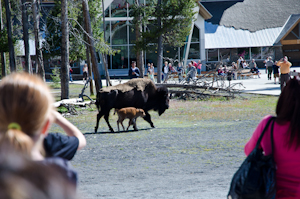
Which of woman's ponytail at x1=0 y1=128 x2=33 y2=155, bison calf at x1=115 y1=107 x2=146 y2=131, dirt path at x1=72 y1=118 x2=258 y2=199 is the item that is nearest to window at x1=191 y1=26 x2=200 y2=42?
dirt path at x1=72 y1=118 x2=258 y2=199

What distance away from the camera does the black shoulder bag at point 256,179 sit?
268 centimetres

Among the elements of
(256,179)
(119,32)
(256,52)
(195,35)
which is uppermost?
(119,32)

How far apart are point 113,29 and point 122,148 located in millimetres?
35183

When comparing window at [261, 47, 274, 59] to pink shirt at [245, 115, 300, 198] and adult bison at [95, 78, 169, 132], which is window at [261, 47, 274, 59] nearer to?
adult bison at [95, 78, 169, 132]

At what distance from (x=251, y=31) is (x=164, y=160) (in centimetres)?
4450

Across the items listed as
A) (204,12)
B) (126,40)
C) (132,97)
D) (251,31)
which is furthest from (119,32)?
(132,97)

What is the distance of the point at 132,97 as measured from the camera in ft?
42.7

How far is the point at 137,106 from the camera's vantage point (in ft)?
43.2

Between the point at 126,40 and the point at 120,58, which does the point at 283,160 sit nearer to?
the point at 120,58

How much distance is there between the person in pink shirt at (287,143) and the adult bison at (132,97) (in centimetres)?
987

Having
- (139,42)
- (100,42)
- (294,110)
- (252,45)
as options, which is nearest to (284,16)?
(252,45)

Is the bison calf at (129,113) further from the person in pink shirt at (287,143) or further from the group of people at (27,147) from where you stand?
the group of people at (27,147)

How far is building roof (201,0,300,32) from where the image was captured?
50322mm

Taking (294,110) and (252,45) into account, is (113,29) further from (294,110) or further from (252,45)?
(294,110)
